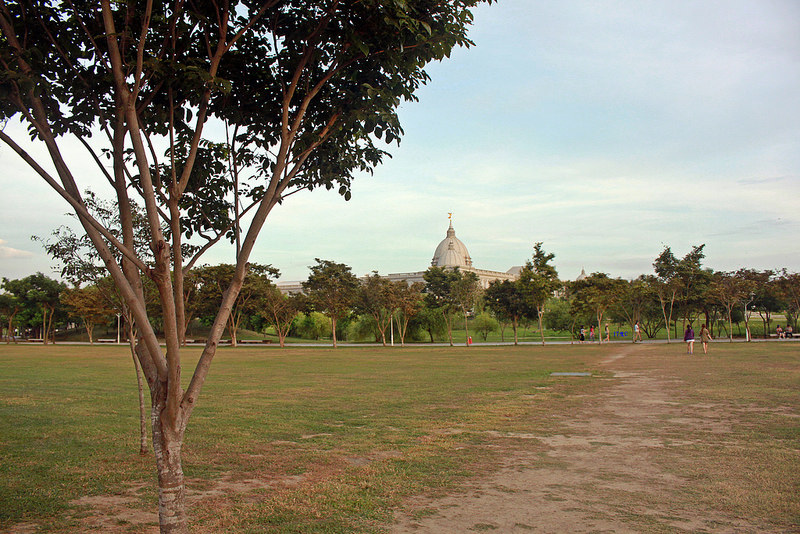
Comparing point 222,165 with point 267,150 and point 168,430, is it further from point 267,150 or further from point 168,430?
point 168,430

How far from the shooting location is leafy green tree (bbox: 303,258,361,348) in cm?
5247

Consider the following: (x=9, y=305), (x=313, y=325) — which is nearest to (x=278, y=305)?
(x=313, y=325)

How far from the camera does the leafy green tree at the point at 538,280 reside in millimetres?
49750

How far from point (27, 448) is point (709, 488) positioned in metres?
9.30

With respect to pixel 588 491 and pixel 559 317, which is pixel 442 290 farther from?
pixel 588 491

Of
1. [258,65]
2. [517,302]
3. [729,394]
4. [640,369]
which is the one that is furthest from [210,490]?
[517,302]

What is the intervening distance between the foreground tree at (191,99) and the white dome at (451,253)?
138157 millimetres

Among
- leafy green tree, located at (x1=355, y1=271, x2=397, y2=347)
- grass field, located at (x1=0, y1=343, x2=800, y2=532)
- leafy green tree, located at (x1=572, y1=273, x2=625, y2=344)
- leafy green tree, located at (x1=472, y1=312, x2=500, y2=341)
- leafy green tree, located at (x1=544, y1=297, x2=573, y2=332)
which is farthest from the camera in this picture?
leafy green tree, located at (x1=544, y1=297, x2=573, y2=332)

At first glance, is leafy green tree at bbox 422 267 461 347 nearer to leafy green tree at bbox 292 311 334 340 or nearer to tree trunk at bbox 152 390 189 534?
leafy green tree at bbox 292 311 334 340

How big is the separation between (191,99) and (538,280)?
151 ft

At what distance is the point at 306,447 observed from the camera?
9.39m

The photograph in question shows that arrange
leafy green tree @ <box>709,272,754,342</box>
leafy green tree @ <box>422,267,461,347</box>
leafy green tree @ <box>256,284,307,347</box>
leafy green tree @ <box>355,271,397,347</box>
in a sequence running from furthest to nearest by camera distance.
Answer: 1. leafy green tree @ <box>422,267,461,347</box>
2. leafy green tree @ <box>256,284,307,347</box>
3. leafy green tree @ <box>355,271,397,347</box>
4. leafy green tree @ <box>709,272,754,342</box>

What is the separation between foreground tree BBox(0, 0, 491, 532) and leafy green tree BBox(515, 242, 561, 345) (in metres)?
45.2

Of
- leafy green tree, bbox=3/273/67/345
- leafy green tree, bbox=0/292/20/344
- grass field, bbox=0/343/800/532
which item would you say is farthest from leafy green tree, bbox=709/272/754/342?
leafy green tree, bbox=0/292/20/344
